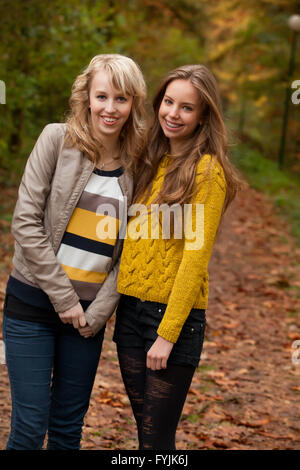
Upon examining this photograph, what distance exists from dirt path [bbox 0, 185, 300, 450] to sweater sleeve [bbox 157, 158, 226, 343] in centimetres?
161

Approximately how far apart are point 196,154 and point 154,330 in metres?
0.78

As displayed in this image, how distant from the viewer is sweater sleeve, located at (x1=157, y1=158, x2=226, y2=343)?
2.31 meters

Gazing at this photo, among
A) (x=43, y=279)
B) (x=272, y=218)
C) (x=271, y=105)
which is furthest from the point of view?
(x=271, y=105)

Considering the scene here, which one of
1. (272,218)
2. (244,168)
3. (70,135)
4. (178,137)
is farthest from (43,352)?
(244,168)

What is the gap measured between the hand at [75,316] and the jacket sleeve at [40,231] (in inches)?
0.9

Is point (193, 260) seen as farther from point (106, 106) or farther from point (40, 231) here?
point (106, 106)

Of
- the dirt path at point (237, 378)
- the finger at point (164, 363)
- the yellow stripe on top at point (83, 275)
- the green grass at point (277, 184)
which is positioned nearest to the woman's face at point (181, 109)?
the yellow stripe on top at point (83, 275)

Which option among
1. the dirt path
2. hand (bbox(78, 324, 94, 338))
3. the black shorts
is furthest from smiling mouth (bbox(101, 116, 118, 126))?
the dirt path

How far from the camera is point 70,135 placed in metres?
2.44

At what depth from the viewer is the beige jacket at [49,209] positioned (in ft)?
7.78

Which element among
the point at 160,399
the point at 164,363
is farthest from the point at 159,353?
the point at 160,399

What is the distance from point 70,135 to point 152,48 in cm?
1706

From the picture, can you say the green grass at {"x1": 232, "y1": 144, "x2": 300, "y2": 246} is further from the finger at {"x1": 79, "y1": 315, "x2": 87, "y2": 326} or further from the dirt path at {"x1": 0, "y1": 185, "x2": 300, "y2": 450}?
the finger at {"x1": 79, "y1": 315, "x2": 87, "y2": 326}
